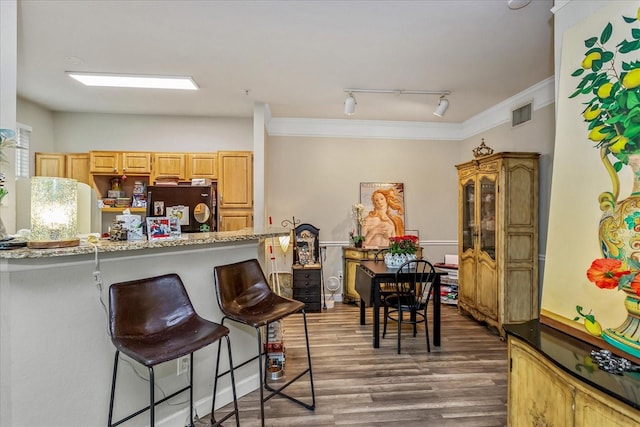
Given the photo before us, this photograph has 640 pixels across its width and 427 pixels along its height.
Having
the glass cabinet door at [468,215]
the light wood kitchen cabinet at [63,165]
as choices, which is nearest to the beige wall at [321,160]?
the light wood kitchen cabinet at [63,165]

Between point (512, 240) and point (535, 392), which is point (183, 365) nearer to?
point (535, 392)

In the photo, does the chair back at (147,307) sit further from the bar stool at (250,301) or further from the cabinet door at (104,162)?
the cabinet door at (104,162)

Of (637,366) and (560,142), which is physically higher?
(560,142)

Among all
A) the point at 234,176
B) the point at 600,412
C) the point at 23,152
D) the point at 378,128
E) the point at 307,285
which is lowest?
the point at 307,285

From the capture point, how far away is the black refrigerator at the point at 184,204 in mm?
2471

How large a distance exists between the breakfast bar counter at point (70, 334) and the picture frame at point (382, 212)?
10.8ft

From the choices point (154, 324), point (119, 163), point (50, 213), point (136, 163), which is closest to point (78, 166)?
point (119, 163)

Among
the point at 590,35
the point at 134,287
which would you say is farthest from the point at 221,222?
the point at 590,35

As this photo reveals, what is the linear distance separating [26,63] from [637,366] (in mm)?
4893

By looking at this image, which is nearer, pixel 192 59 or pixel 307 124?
pixel 192 59

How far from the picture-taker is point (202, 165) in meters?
4.47

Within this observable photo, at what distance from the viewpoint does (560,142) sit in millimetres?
1654

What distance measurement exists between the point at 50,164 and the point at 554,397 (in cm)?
574

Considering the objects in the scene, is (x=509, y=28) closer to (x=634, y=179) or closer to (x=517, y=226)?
(x=634, y=179)
